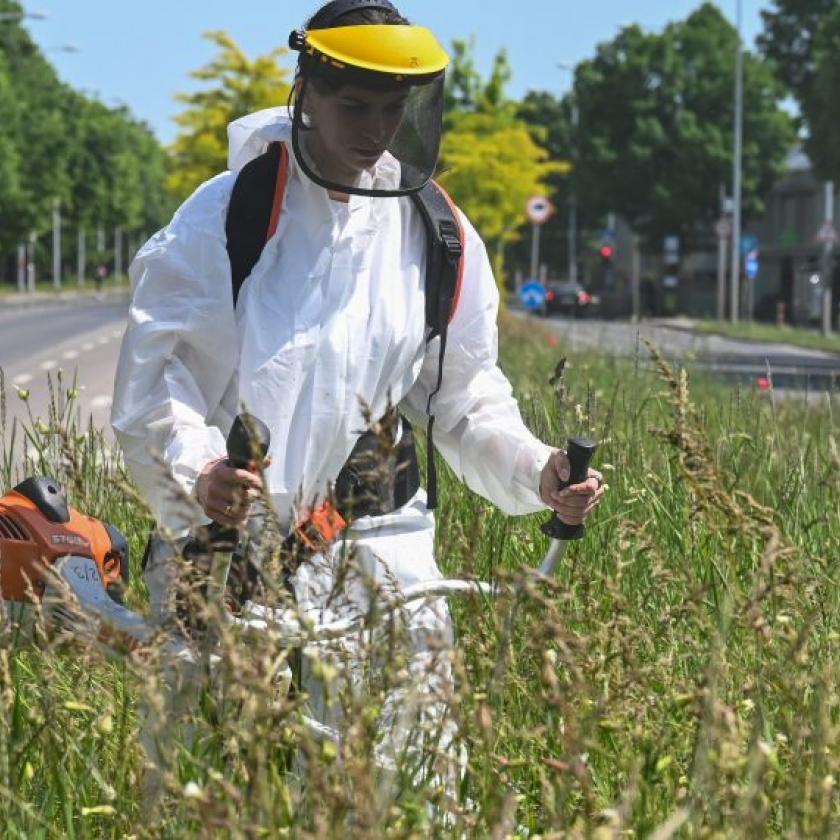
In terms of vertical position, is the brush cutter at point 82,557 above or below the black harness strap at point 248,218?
below

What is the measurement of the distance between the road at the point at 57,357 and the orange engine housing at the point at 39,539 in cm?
514

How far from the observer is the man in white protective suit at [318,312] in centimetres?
287

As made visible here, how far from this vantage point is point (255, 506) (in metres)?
2.61

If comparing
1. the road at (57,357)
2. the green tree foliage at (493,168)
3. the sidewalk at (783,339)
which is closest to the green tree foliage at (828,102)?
the sidewalk at (783,339)

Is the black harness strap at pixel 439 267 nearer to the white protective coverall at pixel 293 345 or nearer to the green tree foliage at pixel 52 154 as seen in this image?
the white protective coverall at pixel 293 345

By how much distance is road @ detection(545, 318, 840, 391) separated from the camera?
366 inches

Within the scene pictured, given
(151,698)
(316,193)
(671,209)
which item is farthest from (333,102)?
(671,209)

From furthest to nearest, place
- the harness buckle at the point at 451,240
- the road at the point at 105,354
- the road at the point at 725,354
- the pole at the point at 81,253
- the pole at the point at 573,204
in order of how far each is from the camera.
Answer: the pole at the point at 81,253, the pole at the point at 573,204, the road at the point at 105,354, the road at the point at 725,354, the harness buckle at the point at 451,240

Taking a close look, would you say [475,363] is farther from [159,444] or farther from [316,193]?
[159,444]

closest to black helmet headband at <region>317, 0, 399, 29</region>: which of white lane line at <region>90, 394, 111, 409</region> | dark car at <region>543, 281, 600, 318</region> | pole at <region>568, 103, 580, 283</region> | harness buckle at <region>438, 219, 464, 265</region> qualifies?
harness buckle at <region>438, 219, 464, 265</region>

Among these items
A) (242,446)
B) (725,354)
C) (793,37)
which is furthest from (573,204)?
(242,446)

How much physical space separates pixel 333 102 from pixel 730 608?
49.6 inches

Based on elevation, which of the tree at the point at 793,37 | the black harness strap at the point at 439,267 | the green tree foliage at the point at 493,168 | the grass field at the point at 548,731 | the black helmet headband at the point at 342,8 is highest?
the tree at the point at 793,37

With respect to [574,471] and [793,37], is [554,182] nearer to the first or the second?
[793,37]
